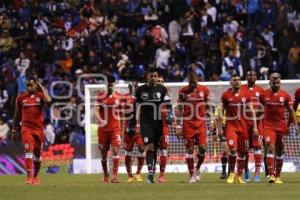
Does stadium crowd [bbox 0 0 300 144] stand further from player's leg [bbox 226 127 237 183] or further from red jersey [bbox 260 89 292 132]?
red jersey [bbox 260 89 292 132]

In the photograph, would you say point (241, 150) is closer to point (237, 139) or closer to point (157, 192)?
point (237, 139)

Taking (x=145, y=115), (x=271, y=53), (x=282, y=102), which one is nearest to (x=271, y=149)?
(x=282, y=102)

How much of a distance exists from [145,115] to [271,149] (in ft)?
10.5

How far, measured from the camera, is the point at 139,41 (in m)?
38.2

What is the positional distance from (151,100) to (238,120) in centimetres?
217

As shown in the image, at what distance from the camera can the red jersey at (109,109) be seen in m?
24.0

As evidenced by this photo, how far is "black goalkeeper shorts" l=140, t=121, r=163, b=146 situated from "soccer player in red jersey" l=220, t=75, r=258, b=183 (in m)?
1.64

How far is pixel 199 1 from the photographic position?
39281 millimetres

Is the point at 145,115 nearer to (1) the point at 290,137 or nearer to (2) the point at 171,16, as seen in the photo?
(1) the point at 290,137

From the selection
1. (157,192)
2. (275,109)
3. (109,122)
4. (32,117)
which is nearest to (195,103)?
(275,109)

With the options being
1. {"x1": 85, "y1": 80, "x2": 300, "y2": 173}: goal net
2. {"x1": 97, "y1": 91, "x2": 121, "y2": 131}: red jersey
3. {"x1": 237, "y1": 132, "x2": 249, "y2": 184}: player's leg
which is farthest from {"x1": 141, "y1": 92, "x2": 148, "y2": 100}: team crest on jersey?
{"x1": 85, "y1": 80, "x2": 300, "y2": 173}: goal net

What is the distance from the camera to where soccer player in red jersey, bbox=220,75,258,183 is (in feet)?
73.3

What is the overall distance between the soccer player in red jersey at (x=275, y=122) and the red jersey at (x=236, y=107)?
22.8 inches

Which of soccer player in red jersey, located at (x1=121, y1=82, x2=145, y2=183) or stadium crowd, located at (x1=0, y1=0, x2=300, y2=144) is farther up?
stadium crowd, located at (x1=0, y1=0, x2=300, y2=144)
